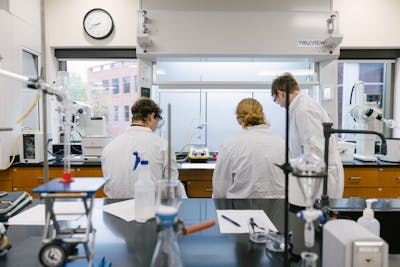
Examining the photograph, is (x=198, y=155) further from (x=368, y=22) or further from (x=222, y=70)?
(x=368, y=22)

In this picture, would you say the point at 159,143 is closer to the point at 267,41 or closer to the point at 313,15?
the point at 267,41

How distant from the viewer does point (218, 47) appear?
2.90m

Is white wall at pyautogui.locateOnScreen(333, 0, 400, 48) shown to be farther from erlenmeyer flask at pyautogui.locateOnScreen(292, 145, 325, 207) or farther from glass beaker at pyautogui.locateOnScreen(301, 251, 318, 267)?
glass beaker at pyautogui.locateOnScreen(301, 251, 318, 267)

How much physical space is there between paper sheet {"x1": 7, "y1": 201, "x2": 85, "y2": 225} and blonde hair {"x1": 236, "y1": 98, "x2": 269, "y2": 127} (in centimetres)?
110

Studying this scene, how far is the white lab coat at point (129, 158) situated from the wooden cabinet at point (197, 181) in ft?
3.07

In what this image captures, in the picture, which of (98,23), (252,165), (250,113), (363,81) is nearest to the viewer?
(252,165)

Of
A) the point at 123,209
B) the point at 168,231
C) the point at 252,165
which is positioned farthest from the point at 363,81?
the point at 168,231

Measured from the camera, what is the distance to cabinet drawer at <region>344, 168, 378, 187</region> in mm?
2834

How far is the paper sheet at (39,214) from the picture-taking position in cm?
117

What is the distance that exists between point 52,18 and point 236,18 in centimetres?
197

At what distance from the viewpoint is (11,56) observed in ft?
8.95

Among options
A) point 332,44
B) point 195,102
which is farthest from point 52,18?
point 332,44

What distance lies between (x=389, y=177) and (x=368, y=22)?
5.49 ft

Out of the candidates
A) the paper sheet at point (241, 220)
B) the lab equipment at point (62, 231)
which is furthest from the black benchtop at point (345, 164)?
the lab equipment at point (62, 231)
